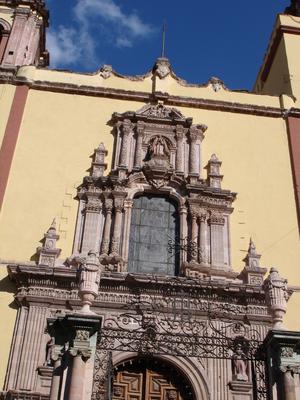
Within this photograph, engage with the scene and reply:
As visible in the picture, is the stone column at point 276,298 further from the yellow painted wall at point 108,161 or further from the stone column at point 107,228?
the stone column at point 107,228

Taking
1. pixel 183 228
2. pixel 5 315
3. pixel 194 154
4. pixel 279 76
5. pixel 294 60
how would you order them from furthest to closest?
pixel 279 76 < pixel 294 60 < pixel 194 154 < pixel 183 228 < pixel 5 315

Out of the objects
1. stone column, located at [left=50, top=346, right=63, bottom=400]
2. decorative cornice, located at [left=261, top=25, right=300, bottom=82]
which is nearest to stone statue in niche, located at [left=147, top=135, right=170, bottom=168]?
decorative cornice, located at [left=261, top=25, right=300, bottom=82]

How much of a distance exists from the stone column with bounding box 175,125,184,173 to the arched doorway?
440cm

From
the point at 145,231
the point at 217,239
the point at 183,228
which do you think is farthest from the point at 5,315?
the point at 217,239

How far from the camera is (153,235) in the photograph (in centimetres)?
1207

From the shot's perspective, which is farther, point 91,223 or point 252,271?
point 91,223

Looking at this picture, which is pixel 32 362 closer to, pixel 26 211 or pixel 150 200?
pixel 26 211

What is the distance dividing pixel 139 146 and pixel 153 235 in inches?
88.8

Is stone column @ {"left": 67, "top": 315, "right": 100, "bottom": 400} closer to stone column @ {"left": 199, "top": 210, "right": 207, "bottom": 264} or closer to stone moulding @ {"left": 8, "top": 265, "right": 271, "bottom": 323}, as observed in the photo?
stone moulding @ {"left": 8, "top": 265, "right": 271, "bottom": 323}

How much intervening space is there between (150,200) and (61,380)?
5854mm

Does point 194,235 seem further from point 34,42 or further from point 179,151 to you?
point 34,42

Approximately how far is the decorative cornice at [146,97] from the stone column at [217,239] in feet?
11.1

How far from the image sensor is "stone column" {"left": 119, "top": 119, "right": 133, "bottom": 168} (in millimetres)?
12866

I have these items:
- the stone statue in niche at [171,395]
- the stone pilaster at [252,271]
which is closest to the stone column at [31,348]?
the stone statue in niche at [171,395]
